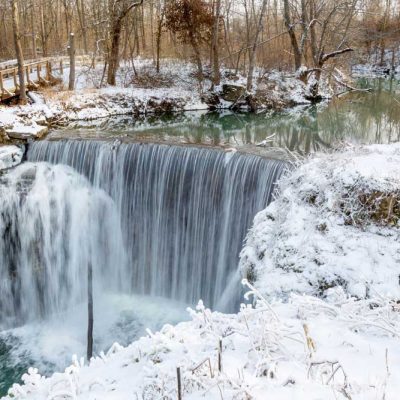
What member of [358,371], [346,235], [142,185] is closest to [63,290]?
[142,185]

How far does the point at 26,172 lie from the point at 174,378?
8.67m

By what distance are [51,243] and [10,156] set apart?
8.25 ft

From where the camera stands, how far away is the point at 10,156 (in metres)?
10.7

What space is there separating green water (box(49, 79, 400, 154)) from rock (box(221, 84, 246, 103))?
187cm

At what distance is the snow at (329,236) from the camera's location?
5027mm

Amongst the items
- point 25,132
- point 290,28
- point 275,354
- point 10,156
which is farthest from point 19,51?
point 275,354

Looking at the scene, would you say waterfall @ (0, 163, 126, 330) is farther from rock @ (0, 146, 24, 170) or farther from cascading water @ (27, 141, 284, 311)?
rock @ (0, 146, 24, 170)

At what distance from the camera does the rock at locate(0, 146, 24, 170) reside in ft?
34.4

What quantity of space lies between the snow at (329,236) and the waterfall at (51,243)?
4894mm

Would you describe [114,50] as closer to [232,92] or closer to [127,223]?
[232,92]

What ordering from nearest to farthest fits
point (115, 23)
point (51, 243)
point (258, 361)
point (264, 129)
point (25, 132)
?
point (258, 361)
point (51, 243)
point (25, 132)
point (264, 129)
point (115, 23)

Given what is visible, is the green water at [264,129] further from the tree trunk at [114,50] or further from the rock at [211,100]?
the tree trunk at [114,50]

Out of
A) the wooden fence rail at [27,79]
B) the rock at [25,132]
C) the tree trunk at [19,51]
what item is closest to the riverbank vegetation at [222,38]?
the wooden fence rail at [27,79]

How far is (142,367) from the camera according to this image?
9.70ft
